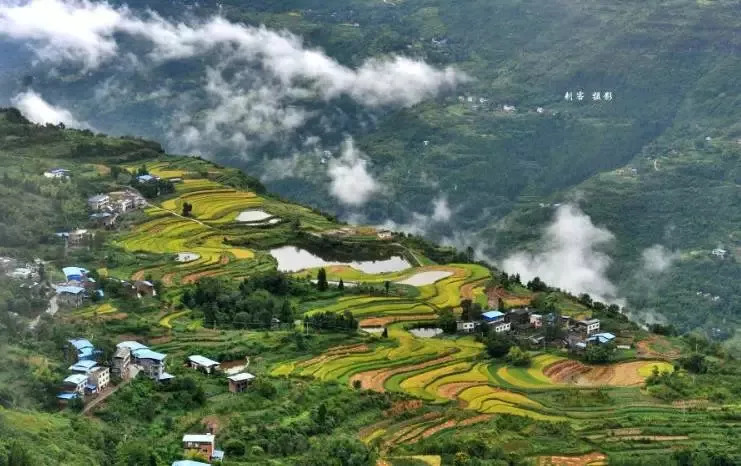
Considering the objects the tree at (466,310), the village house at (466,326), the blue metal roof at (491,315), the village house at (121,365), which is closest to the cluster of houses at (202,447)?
the village house at (121,365)

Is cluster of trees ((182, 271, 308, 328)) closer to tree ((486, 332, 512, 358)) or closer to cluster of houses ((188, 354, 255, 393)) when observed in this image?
cluster of houses ((188, 354, 255, 393))

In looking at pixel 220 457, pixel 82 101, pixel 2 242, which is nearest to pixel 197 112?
pixel 82 101

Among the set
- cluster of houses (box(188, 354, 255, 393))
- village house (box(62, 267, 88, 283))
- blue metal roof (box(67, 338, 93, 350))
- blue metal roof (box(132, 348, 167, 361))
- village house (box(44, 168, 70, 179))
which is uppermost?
village house (box(44, 168, 70, 179))

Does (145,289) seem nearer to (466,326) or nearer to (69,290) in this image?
(69,290)

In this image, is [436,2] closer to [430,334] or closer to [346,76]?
[346,76]

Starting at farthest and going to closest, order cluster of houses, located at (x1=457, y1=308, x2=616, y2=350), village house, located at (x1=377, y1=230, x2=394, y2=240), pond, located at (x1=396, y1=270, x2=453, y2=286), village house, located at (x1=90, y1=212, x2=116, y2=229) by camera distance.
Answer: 1. village house, located at (x1=377, y1=230, x2=394, y2=240)
2. village house, located at (x1=90, y1=212, x2=116, y2=229)
3. pond, located at (x1=396, y1=270, x2=453, y2=286)
4. cluster of houses, located at (x1=457, y1=308, x2=616, y2=350)

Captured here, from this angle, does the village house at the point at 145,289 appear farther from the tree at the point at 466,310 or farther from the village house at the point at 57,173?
the village house at the point at 57,173

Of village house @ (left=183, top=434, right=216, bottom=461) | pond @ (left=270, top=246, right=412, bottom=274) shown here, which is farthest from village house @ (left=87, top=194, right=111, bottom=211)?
village house @ (left=183, top=434, right=216, bottom=461)
